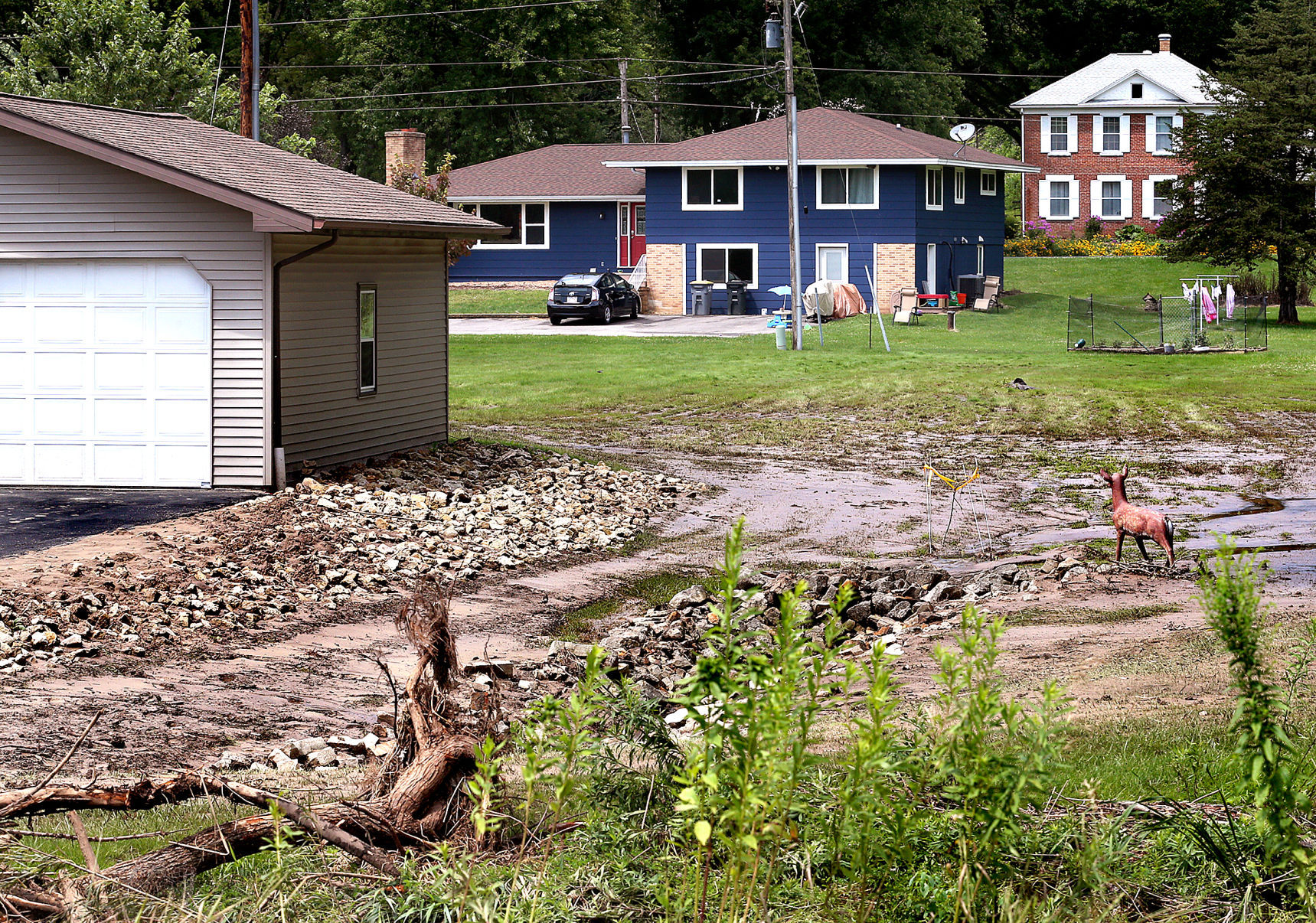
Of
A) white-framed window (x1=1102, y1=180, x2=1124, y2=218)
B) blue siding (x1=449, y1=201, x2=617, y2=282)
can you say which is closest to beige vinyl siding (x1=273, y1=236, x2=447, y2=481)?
blue siding (x1=449, y1=201, x2=617, y2=282)

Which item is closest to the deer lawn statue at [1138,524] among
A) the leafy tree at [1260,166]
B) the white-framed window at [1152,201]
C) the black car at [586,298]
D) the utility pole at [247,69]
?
the utility pole at [247,69]

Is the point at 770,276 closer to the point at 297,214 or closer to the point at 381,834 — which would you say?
the point at 297,214

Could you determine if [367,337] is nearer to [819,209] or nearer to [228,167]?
[228,167]

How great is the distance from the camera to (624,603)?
13938mm

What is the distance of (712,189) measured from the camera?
4944 cm

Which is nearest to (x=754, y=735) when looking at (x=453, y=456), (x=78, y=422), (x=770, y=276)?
(x=78, y=422)

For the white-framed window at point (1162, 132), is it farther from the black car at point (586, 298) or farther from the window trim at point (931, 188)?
the black car at point (586, 298)

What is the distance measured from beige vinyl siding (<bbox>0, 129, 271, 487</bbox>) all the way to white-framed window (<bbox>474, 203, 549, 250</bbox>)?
37858 mm

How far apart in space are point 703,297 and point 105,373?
32618 mm

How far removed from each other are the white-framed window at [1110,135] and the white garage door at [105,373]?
2122 inches

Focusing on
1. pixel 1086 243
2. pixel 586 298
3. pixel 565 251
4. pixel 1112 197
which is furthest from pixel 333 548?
pixel 1112 197

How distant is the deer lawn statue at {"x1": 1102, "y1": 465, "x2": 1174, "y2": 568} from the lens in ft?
43.4

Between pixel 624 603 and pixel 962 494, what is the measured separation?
7.29 m

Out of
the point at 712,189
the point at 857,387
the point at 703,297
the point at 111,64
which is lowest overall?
the point at 857,387
